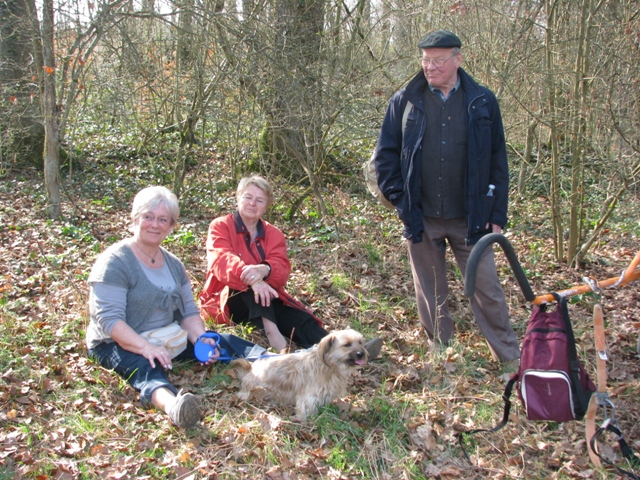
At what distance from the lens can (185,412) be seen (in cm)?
364

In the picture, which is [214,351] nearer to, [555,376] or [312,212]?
[555,376]

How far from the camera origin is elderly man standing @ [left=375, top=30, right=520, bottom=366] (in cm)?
444

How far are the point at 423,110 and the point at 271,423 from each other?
8.49 ft

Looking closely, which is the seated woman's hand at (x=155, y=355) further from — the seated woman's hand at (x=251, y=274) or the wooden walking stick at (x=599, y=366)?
the wooden walking stick at (x=599, y=366)

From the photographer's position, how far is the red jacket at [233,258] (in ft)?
16.5

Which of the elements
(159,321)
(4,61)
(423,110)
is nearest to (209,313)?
(159,321)

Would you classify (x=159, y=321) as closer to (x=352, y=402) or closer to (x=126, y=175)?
(x=352, y=402)

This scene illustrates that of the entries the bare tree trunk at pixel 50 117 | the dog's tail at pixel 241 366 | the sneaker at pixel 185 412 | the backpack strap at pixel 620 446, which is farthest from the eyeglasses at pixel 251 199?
the bare tree trunk at pixel 50 117

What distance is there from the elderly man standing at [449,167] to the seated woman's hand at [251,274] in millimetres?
1258

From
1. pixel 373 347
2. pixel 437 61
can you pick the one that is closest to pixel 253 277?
pixel 373 347

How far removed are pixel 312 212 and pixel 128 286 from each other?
15.5 feet

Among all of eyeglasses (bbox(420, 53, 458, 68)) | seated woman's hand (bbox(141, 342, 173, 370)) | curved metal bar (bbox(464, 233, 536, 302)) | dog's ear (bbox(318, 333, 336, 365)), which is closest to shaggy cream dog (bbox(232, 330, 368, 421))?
dog's ear (bbox(318, 333, 336, 365))

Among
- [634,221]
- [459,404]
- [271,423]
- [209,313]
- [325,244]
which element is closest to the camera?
[271,423]

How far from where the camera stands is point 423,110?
455 centimetres
